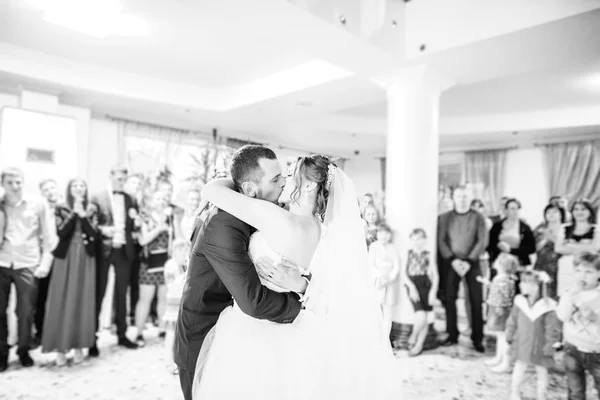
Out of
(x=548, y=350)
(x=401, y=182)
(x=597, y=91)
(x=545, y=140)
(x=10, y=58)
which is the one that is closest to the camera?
(x=548, y=350)

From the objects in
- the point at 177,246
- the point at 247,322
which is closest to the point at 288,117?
the point at 177,246

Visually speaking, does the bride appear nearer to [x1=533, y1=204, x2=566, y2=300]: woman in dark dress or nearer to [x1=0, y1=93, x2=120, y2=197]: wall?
[x1=533, y1=204, x2=566, y2=300]: woman in dark dress

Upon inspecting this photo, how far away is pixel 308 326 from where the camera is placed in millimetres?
1580

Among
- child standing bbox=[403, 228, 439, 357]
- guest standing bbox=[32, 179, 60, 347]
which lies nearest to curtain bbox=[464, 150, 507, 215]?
child standing bbox=[403, 228, 439, 357]

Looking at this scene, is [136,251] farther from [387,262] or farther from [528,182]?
[528,182]

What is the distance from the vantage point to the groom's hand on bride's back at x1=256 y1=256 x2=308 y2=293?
153 centimetres

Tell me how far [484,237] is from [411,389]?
1.98 m

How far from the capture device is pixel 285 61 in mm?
5348

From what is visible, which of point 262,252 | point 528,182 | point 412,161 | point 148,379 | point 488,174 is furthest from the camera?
point 488,174

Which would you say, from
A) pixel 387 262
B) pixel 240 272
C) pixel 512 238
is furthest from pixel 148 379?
pixel 512 238

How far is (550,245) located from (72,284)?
4.38m

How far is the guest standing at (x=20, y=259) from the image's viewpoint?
348 centimetres

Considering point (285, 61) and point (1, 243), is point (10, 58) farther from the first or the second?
point (285, 61)

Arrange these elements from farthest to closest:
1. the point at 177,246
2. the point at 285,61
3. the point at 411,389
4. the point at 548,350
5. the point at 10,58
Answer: the point at 285,61, the point at 10,58, the point at 177,246, the point at 411,389, the point at 548,350
